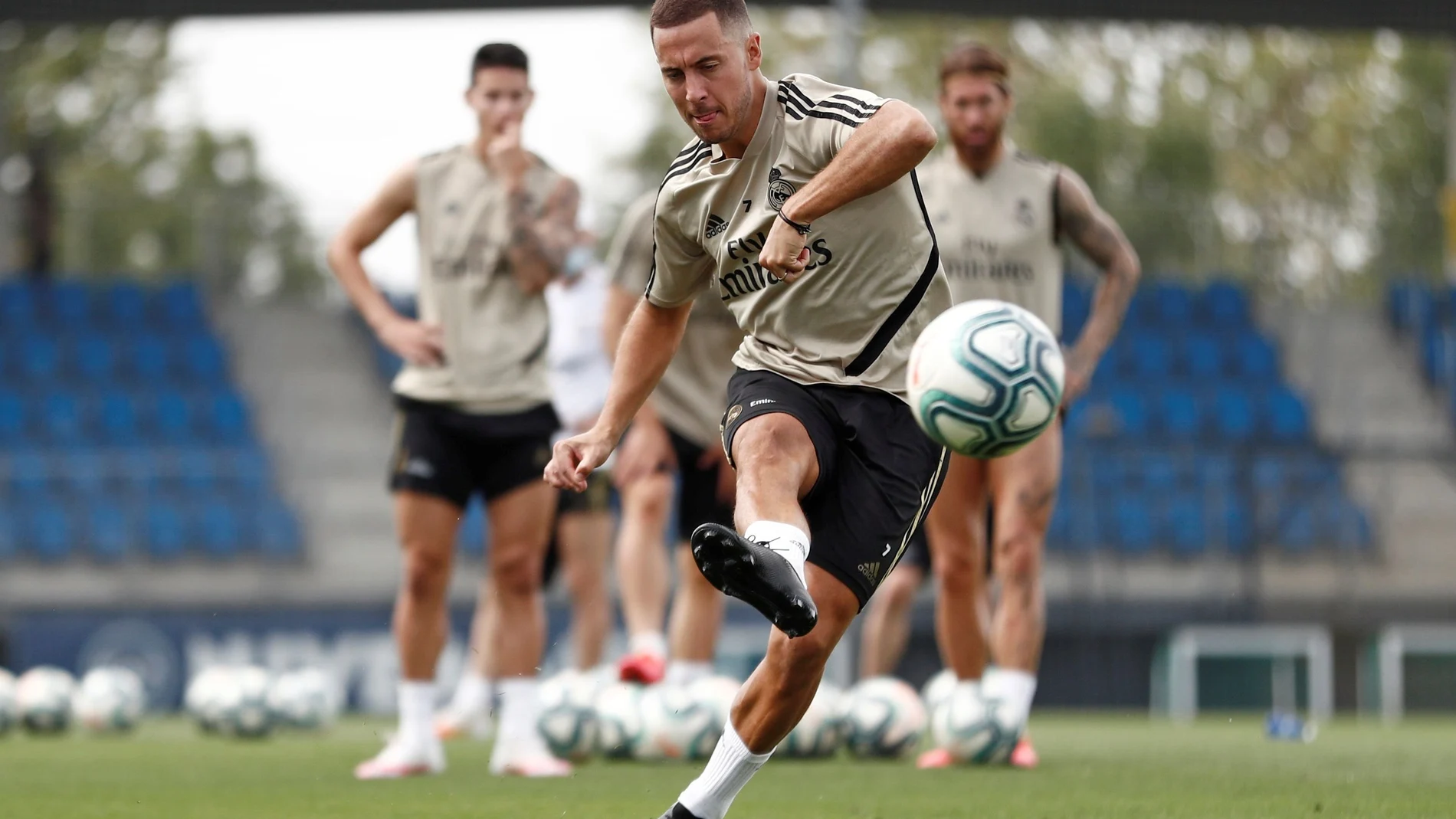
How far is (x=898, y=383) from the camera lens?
5055mm

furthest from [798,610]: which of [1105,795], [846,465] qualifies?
[1105,795]

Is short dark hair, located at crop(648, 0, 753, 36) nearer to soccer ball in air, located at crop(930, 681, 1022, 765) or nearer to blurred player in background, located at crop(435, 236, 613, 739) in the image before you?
soccer ball in air, located at crop(930, 681, 1022, 765)

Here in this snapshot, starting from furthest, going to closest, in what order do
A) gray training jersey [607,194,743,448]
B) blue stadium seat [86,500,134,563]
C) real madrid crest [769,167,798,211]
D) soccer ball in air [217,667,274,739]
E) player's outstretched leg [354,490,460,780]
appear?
1. blue stadium seat [86,500,134,563]
2. soccer ball in air [217,667,274,739]
3. gray training jersey [607,194,743,448]
4. player's outstretched leg [354,490,460,780]
5. real madrid crest [769,167,798,211]

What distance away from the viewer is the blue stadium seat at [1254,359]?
22391 mm

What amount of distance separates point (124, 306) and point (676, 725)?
54.5 ft

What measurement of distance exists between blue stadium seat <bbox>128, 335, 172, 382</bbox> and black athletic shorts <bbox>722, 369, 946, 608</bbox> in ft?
59.4

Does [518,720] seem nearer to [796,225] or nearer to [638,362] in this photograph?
[638,362]

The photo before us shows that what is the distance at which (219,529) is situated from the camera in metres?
19.2

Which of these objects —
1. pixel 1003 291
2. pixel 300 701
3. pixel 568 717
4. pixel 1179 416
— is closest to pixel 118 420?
pixel 300 701

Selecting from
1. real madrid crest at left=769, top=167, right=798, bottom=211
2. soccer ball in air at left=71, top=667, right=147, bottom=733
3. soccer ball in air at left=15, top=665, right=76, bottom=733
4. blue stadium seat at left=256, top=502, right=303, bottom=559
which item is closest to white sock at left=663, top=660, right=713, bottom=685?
real madrid crest at left=769, top=167, right=798, bottom=211

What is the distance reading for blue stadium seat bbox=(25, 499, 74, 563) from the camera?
18.6 meters

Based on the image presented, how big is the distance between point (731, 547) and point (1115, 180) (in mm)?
31879

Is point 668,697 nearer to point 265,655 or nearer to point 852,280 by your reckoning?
point 852,280

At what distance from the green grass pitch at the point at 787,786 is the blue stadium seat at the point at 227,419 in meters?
11.0
